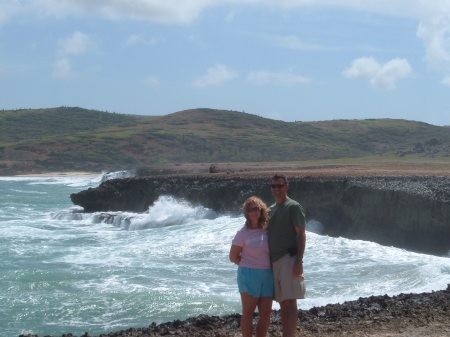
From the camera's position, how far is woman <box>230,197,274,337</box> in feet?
19.1

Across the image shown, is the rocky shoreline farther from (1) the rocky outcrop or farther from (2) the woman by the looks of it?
(1) the rocky outcrop

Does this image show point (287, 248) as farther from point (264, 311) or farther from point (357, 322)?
point (357, 322)

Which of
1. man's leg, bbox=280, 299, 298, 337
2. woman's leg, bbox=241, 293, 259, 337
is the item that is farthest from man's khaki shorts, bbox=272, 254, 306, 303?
woman's leg, bbox=241, 293, 259, 337

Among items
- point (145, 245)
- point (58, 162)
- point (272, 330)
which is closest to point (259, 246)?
point (272, 330)

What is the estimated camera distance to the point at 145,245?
62.0ft

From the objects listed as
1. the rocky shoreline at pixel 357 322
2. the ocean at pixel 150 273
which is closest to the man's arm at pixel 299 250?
the rocky shoreline at pixel 357 322

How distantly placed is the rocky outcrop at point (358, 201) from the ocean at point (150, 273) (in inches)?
35.3

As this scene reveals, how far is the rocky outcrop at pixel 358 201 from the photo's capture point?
56.2ft

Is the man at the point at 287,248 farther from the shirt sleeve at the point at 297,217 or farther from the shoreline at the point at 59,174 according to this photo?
the shoreline at the point at 59,174

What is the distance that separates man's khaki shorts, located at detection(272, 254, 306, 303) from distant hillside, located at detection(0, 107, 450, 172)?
139ft

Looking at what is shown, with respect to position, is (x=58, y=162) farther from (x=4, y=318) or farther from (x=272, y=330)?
(x=272, y=330)

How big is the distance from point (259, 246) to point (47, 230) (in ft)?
62.5

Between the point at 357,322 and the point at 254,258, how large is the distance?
7.39 ft

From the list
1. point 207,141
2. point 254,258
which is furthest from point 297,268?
point 207,141
